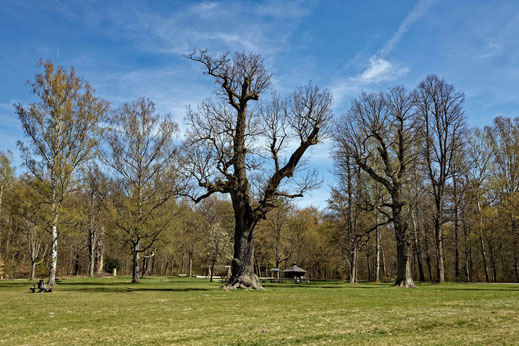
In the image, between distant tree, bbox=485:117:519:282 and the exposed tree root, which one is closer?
the exposed tree root

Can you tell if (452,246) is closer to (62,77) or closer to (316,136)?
(316,136)

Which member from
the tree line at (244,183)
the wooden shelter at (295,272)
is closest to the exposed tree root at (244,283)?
the tree line at (244,183)

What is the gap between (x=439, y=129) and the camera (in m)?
29.8

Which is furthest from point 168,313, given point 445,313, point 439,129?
point 439,129

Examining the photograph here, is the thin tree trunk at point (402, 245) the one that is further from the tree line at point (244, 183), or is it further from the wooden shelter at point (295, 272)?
the wooden shelter at point (295, 272)

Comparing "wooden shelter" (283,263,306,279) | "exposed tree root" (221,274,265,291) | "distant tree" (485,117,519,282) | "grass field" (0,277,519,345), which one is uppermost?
"distant tree" (485,117,519,282)

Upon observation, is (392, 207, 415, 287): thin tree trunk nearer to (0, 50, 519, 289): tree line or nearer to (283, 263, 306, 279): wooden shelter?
(0, 50, 519, 289): tree line

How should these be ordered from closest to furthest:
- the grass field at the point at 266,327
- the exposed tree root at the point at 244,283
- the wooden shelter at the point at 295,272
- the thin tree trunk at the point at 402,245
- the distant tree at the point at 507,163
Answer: the grass field at the point at 266,327
the exposed tree root at the point at 244,283
the thin tree trunk at the point at 402,245
the distant tree at the point at 507,163
the wooden shelter at the point at 295,272

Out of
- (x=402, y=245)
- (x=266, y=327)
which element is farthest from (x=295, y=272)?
(x=266, y=327)

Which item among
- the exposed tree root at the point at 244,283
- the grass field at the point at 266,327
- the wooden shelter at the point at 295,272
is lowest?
the wooden shelter at the point at 295,272

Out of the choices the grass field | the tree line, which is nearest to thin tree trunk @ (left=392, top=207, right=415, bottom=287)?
the tree line

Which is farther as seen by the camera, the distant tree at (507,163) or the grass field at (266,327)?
the distant tree at (507,163)

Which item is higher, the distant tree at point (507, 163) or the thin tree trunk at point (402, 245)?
the distant tree at point (507, 163)

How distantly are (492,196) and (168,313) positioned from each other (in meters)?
41.6
